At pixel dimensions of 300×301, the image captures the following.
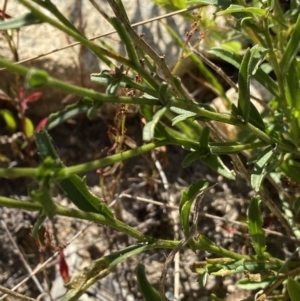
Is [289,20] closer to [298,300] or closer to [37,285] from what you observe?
[298,300]

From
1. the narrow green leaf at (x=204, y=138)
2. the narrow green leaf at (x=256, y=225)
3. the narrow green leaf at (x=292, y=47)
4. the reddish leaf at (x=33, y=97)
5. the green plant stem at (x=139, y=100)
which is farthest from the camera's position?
the reddish leaf at (x=33, y=97)

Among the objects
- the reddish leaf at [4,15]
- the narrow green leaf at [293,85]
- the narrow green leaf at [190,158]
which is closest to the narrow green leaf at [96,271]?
the narrow green leaf at [190,158]

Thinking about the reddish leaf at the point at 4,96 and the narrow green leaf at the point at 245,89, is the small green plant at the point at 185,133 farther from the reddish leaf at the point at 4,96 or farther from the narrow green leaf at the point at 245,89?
the reddish leaf at the point at 4,96

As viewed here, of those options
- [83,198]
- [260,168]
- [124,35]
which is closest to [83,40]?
[124,35]

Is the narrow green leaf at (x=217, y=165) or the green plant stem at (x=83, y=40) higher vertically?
the green plant stem at (x=83, y=40)

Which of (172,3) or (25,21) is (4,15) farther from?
(25,21)

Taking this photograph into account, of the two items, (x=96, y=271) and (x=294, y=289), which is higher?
(x=96, y=271)

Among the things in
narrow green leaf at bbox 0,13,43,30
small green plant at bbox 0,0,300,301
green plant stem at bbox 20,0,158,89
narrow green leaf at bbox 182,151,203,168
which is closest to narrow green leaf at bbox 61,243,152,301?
small green plant at bbox 0,0,300,301
